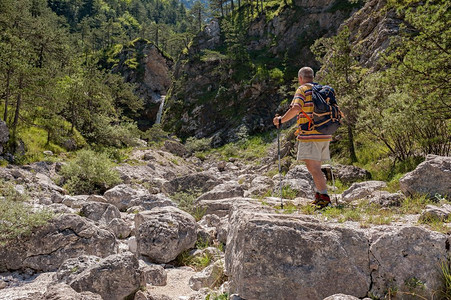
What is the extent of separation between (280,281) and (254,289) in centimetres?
35

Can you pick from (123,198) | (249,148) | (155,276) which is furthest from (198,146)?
(155,276)

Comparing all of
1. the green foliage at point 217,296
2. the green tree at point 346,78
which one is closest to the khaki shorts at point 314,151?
the green foliage at point 217,296

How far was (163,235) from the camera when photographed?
6191 mm

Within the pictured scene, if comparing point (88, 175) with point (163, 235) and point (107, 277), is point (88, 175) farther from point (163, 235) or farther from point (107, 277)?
point (107, 277)

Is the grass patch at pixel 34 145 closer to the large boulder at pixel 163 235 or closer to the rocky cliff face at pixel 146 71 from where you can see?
the large boulder at pixel 163 235

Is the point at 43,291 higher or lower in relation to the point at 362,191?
lower

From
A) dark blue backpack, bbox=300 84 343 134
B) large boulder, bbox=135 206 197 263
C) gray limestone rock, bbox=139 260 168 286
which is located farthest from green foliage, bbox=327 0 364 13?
gray limestone rock, bbox=139 260 168 286

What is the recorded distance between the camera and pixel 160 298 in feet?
14.4

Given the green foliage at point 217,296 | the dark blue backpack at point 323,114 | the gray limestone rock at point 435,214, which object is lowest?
the green foliage at point 217,296

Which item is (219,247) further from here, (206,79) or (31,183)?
(206,79)

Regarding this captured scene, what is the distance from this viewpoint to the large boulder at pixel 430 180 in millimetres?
Result: 5848

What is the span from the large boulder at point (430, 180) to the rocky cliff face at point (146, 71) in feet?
229

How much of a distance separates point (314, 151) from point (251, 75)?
53455 millimetres

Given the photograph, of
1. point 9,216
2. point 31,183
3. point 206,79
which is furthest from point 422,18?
point 206,79
